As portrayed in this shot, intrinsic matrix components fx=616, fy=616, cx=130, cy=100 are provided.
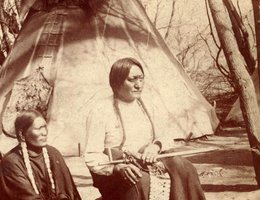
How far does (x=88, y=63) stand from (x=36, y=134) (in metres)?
1.35

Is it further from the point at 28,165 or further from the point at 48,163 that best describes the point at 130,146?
the point at 28,165

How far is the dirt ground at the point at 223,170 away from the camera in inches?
205

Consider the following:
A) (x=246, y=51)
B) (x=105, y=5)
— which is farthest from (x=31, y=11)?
(x=246, y=51)

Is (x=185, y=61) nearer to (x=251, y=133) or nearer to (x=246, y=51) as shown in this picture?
(x=246, y=51)

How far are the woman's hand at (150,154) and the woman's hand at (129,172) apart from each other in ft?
0.32

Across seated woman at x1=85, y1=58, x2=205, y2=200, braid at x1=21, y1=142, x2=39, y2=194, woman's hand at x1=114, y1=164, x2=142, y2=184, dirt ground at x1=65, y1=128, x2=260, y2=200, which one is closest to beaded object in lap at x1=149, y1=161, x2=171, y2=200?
seated woman at x1=85, y1=58, x2=205, y2=200

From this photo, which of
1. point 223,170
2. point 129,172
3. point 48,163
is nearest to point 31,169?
point 48,163

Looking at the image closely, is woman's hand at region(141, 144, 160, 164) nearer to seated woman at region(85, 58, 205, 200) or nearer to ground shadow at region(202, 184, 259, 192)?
seated woman at region(85, 58, 205, 200)

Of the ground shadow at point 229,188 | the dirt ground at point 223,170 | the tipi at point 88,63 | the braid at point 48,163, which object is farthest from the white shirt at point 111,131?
the ground shadow at point 229,188

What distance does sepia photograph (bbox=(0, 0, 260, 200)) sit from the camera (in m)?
4.72

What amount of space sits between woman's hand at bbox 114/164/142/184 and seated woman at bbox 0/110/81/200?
541 millimetres

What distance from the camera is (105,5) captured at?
20.7 ft

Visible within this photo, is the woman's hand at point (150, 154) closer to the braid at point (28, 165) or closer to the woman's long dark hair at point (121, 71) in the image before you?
the woman's long dark hair at point (121, 71)

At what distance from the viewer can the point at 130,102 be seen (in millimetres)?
4930
